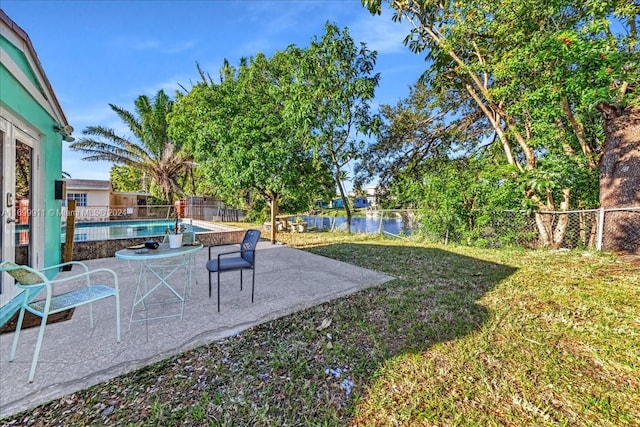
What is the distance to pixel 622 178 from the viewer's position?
6.02 meters

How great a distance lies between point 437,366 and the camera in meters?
2.27

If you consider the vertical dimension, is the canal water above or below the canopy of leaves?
below

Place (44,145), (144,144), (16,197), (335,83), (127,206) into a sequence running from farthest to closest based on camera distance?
(127,206)
(144,144)
(335,83)
(44,145)
(16,197)

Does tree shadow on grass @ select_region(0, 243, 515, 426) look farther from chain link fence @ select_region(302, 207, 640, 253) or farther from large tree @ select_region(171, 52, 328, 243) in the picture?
large tree @ select_region(171, 52, 328, 243)

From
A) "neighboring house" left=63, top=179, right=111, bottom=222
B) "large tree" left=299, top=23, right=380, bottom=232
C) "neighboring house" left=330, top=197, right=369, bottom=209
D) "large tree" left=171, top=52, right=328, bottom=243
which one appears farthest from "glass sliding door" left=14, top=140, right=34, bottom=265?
"neighboring house" left=63, top=179, right=111, bottom=222

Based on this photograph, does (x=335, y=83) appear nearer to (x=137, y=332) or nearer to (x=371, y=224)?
(x=371, y=224)

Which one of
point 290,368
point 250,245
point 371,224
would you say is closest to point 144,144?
point 371,224

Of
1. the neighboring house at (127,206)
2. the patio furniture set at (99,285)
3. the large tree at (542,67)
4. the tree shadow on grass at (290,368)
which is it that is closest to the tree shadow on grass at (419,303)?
the tree shadow on grass at (290,368)

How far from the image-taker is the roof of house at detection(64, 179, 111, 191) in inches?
660

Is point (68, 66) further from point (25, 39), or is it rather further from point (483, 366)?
point (483, 366)

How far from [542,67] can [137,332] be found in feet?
28.9

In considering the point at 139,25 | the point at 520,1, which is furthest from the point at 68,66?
the point at 520,1

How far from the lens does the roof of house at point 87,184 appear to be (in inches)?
660

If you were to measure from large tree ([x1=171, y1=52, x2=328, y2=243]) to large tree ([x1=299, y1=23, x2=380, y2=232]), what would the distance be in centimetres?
46
